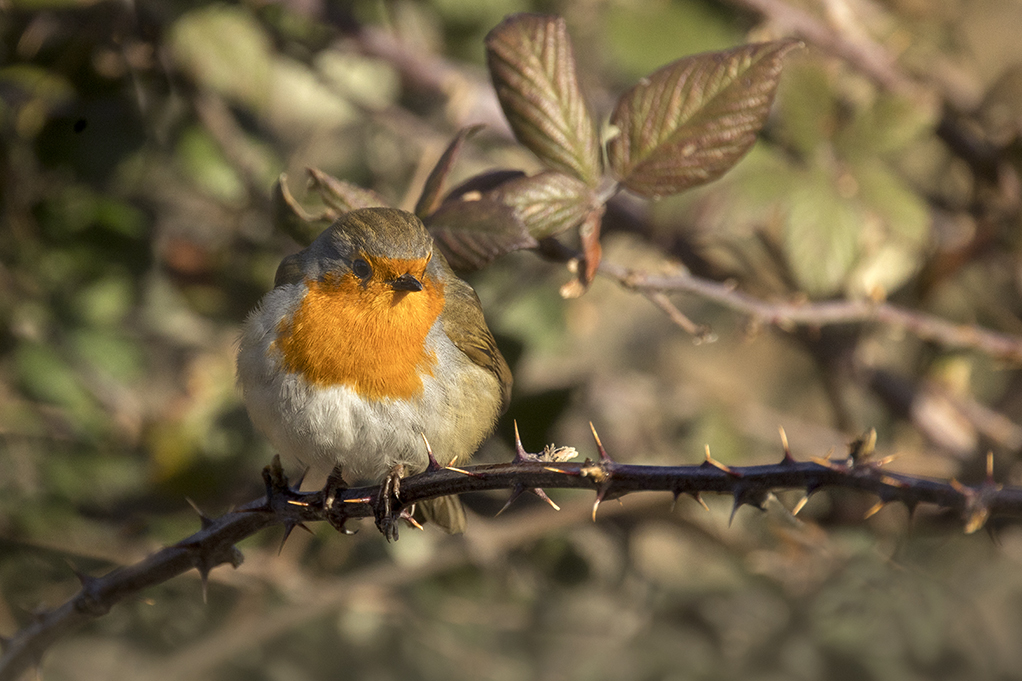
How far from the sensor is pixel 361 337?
1.93 metres

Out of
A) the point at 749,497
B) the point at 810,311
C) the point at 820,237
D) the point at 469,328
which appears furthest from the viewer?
the point at 820,237

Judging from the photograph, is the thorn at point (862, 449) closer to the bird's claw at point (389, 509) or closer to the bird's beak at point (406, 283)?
the bird's claw at point (389, 509)

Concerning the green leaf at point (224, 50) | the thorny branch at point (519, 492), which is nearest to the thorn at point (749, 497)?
the thorny branch at point (519, 492)

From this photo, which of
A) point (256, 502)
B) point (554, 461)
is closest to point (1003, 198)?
point (554, 461)

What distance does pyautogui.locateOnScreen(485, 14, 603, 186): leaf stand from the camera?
174cm

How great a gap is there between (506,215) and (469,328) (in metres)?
0.53

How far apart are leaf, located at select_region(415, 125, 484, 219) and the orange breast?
0.69 feet

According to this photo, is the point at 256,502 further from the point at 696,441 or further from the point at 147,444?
the point at 696,441

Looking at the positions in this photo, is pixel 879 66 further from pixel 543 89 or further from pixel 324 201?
pixel 324 201

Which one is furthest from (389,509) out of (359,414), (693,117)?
(693,117)

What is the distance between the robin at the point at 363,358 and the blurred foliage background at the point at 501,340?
703 millimetres

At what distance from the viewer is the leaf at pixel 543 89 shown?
1737mm

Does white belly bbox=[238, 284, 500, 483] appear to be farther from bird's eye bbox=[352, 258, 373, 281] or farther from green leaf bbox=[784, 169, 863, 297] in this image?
green leaf bbox=[784, 169, 863, 297]

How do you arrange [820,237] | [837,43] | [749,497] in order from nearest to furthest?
[749,497], [820,237], [837,43]
